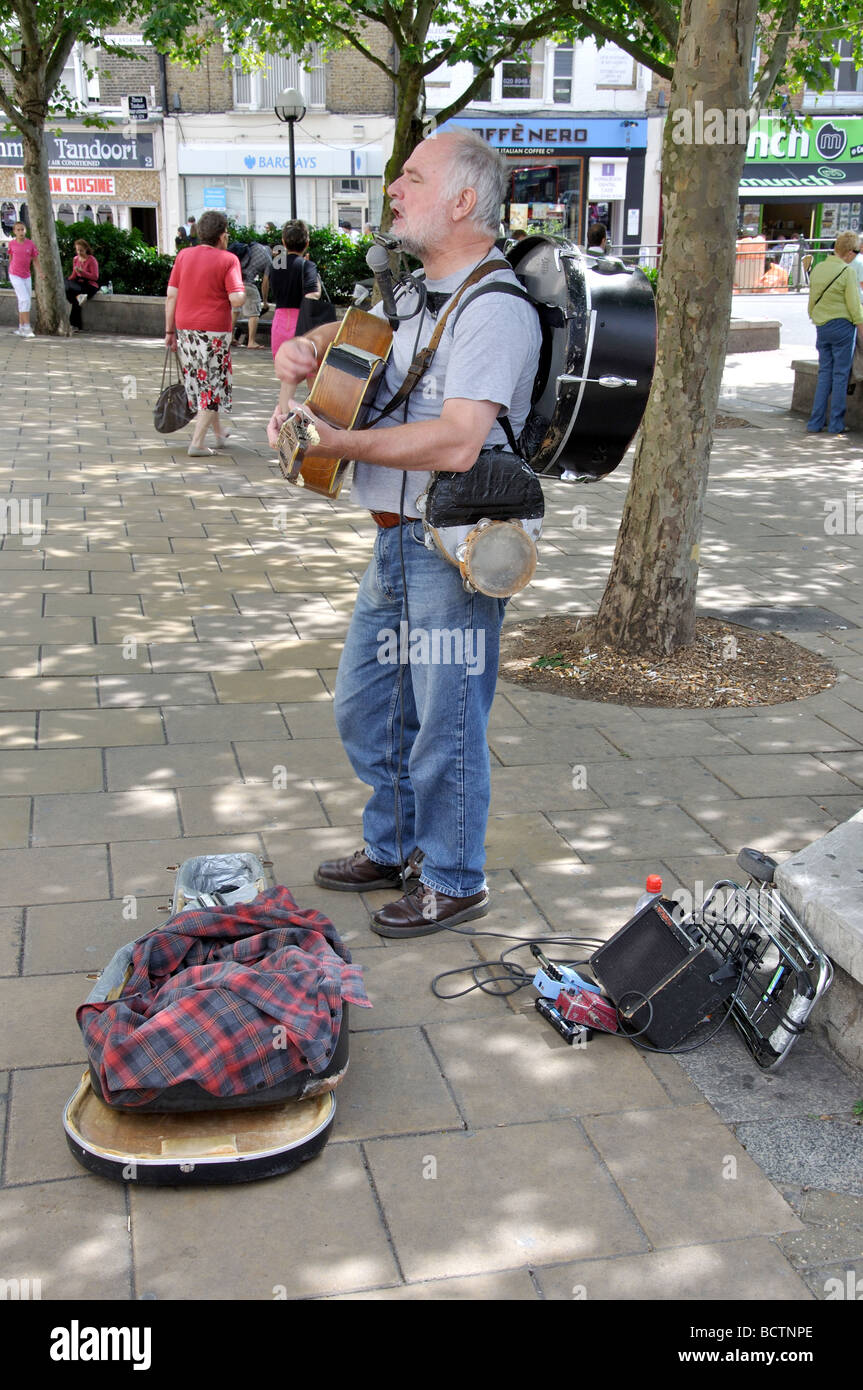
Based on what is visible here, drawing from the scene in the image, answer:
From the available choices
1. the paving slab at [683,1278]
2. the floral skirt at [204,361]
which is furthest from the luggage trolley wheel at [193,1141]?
the floral skirt at [204,361]

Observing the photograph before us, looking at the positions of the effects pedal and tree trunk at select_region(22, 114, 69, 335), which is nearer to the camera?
the effects pedal

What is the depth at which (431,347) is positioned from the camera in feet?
10.6

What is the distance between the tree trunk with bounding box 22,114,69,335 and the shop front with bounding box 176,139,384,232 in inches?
577

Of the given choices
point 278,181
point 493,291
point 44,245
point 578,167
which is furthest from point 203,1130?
point 278,181

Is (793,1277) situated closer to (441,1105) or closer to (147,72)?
(441,1105)

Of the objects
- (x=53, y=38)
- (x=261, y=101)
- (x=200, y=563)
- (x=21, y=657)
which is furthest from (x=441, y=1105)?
(x=261, y=101)

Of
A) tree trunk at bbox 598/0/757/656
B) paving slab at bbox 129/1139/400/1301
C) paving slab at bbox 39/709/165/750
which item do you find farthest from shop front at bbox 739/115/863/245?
paving slab at bbox 129/1139/400/1301

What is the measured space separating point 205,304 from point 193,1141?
7.95 metres

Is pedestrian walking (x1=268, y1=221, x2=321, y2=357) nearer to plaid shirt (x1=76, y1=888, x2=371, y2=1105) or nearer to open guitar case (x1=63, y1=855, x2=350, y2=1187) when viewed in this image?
plaid shirt (x1=76, y1=888, x2=371, y2=1105)

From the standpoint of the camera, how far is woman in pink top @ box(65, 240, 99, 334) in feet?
62.7

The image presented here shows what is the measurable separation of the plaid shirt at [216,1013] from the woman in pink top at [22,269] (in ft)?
57.0

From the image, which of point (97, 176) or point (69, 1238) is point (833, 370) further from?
point (97, 176)

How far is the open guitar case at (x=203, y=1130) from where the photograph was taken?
2.58 m

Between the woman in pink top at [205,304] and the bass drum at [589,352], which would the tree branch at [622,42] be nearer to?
the woman in pink top at [205,304]
